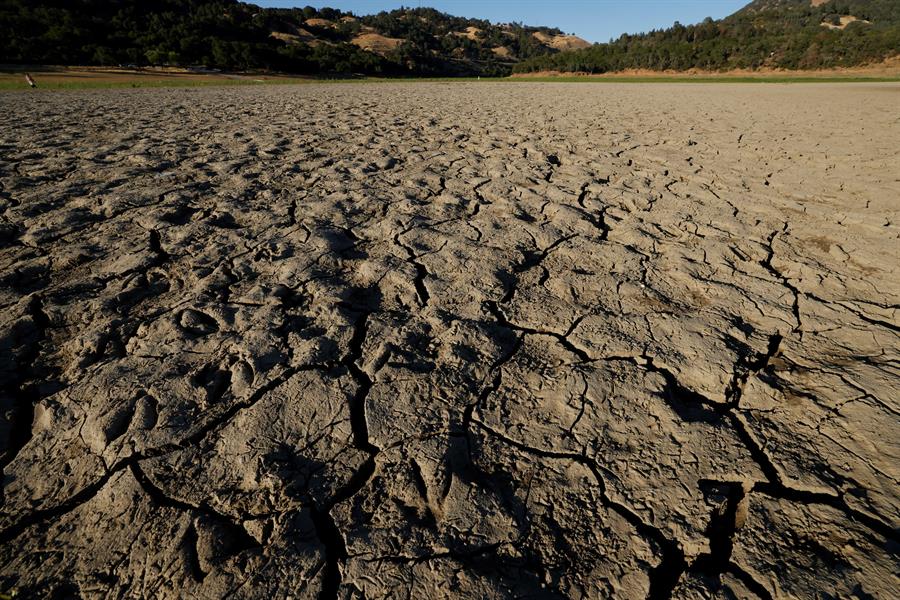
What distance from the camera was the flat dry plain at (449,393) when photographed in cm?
99

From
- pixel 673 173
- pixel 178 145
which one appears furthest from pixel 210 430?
pixel 178 145

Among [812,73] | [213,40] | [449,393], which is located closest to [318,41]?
[213,40]

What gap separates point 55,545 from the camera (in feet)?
3.32

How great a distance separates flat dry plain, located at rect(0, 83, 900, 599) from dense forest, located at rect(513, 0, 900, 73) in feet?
104

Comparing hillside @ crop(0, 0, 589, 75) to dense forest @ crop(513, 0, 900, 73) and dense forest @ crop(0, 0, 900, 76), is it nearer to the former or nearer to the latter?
dense forest @ crop(0, 0, 900, 76)

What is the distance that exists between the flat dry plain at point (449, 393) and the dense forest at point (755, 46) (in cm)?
3179

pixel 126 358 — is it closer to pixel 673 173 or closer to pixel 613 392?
pixel 613 392

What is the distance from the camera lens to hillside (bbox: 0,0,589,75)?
22516 millimetres

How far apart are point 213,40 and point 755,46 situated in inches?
1477

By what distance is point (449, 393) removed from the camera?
1.45m

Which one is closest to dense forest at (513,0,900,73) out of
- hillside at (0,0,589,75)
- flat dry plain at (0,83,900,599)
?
hillside at (0,0,589,75)

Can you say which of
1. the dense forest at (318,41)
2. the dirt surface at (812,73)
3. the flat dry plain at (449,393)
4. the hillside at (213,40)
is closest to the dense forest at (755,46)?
the dense forest at (318,41)

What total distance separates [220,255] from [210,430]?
1.35m

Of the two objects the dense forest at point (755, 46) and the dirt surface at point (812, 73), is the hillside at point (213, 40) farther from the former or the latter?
the dirt surface at point (812, 73)
